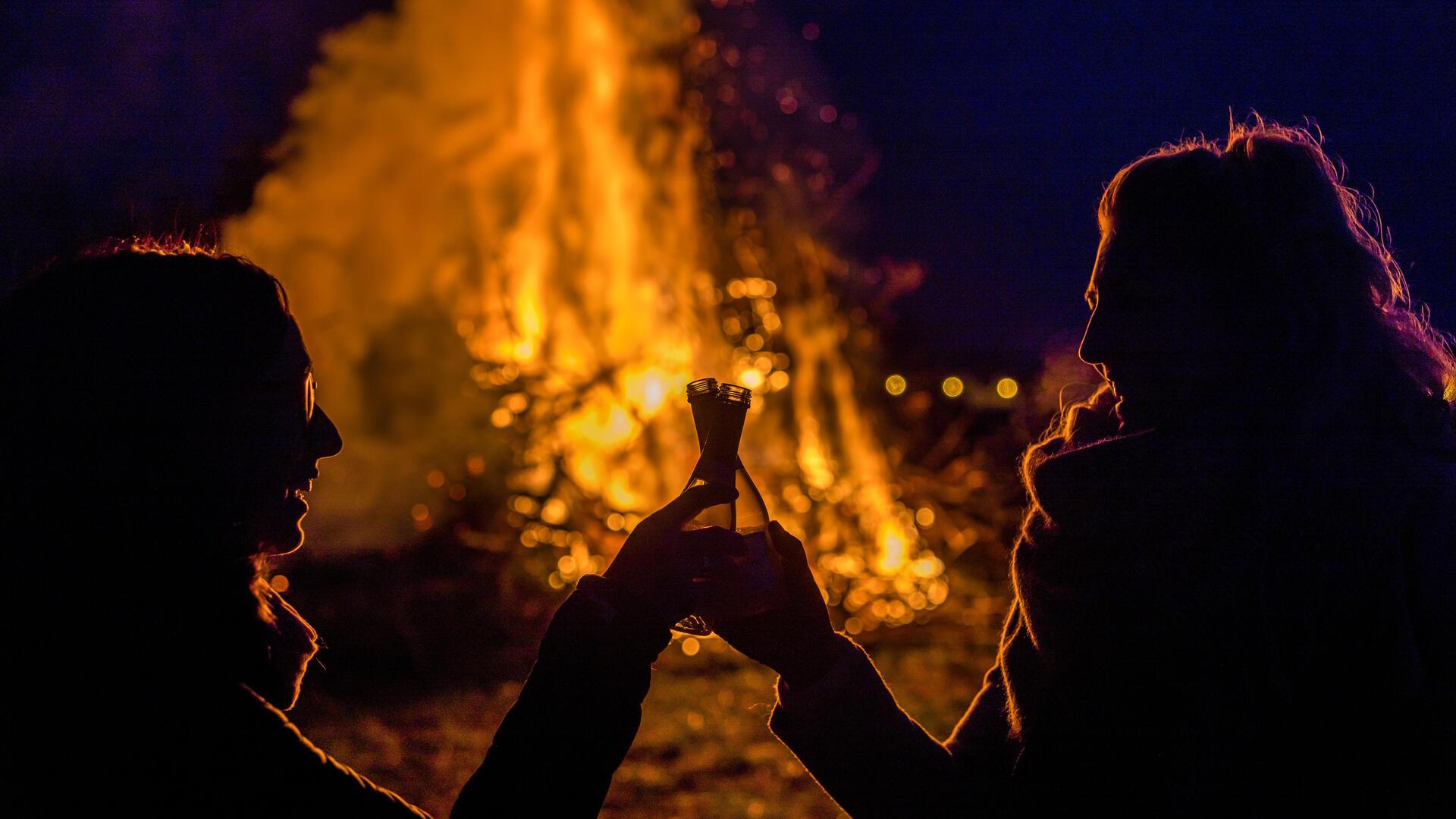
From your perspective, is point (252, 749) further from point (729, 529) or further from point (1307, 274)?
point (1307, 274)

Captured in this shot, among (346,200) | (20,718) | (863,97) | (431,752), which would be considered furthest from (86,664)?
(863,97)

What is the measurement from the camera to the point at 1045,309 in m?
7.77

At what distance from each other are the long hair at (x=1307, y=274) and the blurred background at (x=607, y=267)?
333cm

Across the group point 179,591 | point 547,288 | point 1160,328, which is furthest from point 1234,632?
point 547,288

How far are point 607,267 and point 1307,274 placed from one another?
20.6 ft

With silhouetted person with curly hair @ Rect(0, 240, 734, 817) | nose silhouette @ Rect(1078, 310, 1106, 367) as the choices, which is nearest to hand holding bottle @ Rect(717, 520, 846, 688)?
silhouetted person with curly hair @ Rect(0, 240, 734, 817)

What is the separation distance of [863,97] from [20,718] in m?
7.82

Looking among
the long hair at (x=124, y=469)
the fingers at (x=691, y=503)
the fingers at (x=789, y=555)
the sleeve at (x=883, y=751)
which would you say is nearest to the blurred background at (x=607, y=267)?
the sleeve at (x=883, y=751)

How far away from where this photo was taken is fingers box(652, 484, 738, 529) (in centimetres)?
138

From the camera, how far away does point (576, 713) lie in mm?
1226

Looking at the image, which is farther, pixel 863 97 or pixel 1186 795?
pixel 863 97

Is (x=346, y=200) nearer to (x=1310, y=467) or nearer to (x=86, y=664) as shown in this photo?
(x=86, y=664)

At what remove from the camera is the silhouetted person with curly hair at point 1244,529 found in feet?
4.25

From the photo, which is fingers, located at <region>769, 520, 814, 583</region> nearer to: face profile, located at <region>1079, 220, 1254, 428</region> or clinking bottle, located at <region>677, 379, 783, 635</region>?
clinking bottle, located at <region>677, 379, 783, 635</region>
